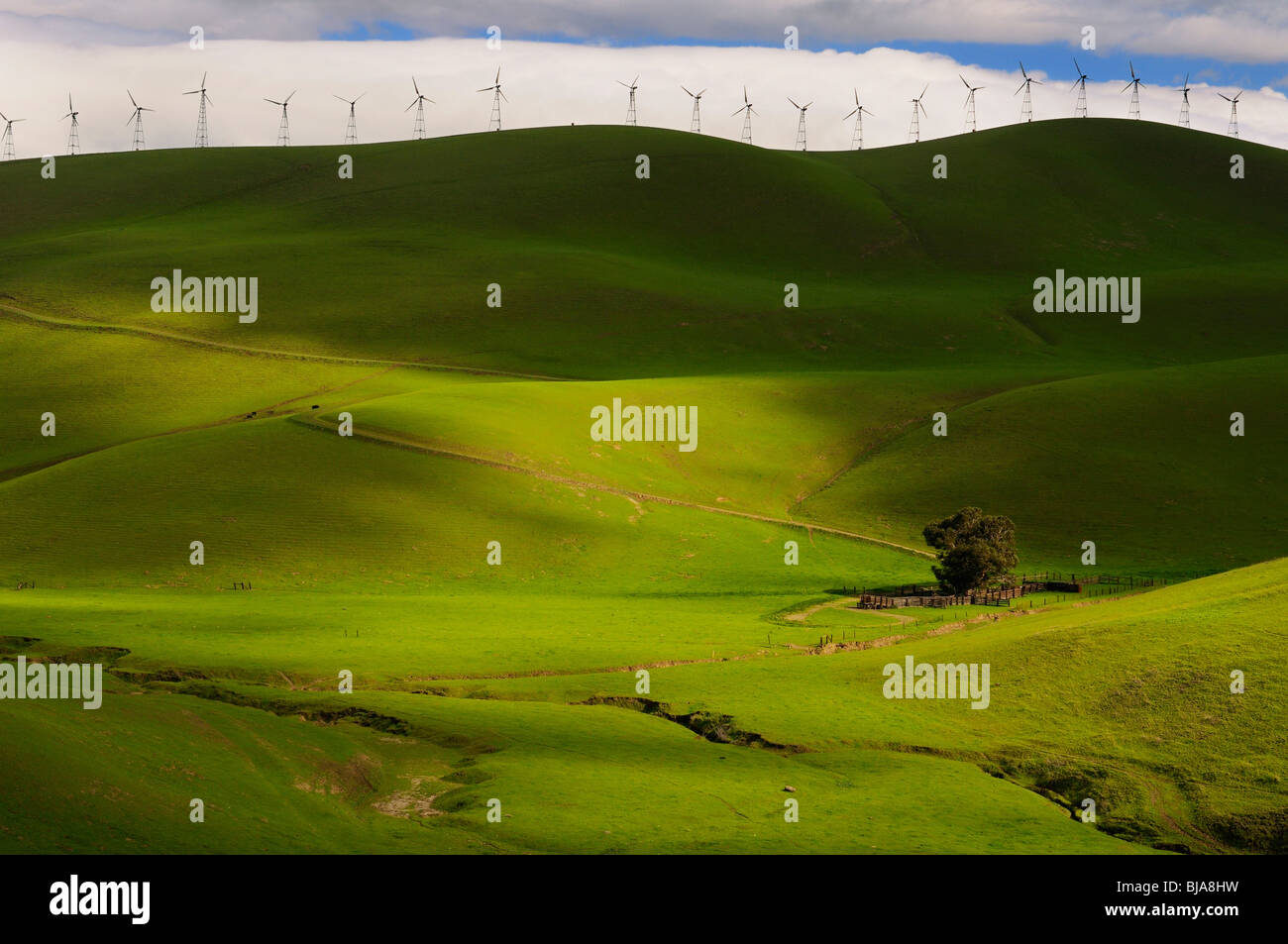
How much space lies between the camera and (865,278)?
167000mm

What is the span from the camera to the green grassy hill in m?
33.3

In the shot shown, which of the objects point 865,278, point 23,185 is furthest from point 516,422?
point 23,185

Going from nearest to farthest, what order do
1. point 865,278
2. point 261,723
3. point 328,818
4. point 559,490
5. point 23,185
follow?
point 328,818 → point 261,723 → point 559,490 → point 865,278 → point 23,185

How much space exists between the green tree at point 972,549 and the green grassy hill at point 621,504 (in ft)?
11.7

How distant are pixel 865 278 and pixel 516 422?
82.8 metres

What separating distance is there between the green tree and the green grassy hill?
11.7 ft

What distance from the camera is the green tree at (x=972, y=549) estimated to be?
7012 centimetres

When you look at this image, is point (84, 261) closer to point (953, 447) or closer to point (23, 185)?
point (23, 185)
